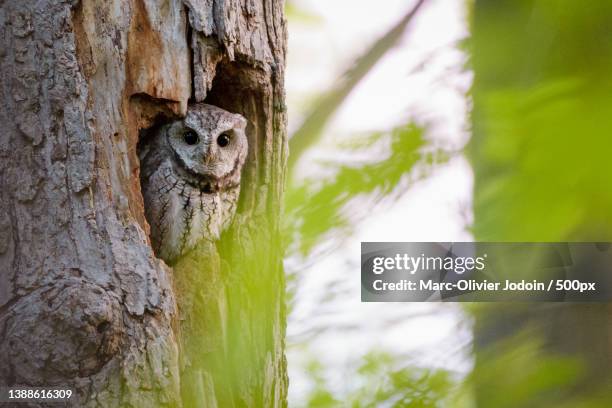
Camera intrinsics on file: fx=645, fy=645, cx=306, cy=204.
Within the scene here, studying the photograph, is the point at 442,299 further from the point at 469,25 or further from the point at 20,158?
the point at 20,158

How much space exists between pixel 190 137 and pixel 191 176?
0.10 metres

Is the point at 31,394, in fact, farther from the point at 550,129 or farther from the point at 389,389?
the point at 550,129

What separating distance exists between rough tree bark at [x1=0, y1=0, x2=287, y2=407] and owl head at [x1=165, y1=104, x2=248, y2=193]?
11 centimetres

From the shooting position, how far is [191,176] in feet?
5.05

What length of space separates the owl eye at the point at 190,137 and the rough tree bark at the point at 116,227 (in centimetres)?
13

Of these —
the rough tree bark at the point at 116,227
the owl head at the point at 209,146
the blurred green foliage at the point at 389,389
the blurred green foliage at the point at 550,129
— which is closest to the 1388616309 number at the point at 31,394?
the rough tree bark at the point at 116,227

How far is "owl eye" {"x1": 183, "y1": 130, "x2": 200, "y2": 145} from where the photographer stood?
148cm

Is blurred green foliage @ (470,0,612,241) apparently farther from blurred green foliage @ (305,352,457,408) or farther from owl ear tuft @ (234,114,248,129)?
owl ear tuft @ (234,114,248,129)

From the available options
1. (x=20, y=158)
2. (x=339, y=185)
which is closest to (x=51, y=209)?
(x=20, y=158)

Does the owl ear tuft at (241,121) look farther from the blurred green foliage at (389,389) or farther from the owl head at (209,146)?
the blurred green foliage at (389,389)

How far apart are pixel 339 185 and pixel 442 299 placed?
0.53 metres

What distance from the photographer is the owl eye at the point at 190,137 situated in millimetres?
1478

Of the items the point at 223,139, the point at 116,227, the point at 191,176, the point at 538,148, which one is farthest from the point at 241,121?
the point at 538,148

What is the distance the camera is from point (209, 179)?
153 centimetres
